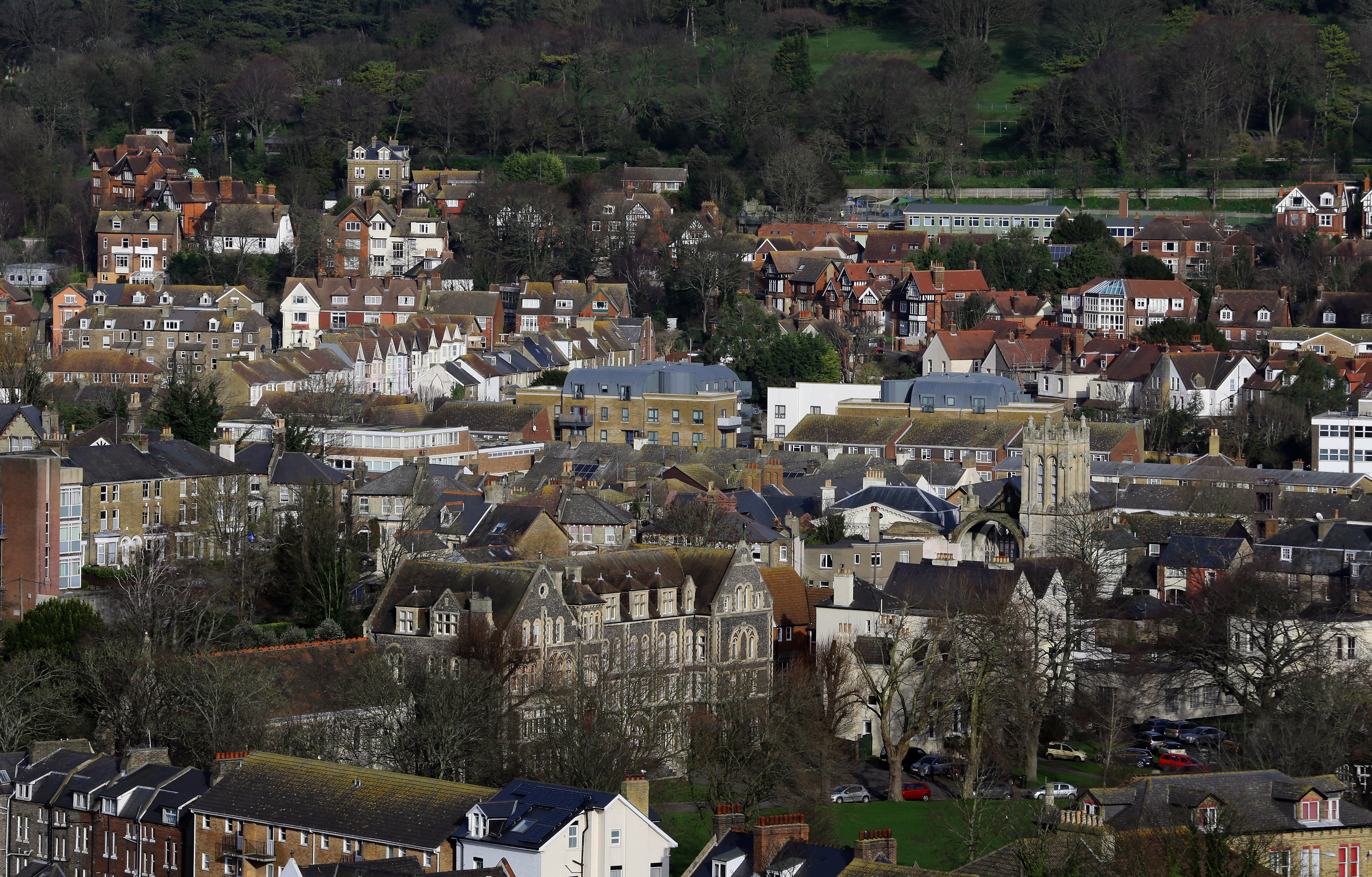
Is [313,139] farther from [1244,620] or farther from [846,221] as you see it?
[1244,620]

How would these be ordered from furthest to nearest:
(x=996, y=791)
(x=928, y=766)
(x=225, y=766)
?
1. (x=928, y=766)
2. (x=996, y=791)
3. (x=225, y=766)

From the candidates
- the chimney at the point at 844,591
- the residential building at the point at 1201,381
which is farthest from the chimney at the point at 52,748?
the residential building at the point at 1201,381

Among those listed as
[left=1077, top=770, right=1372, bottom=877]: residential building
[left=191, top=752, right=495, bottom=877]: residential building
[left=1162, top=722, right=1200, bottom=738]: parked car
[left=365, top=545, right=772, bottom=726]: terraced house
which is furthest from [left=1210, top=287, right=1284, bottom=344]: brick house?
[left=191, top=752, right=495, bottom=877]: residential building

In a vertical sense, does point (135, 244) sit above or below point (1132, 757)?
above

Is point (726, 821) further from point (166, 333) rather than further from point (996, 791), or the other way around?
point (166, 333)

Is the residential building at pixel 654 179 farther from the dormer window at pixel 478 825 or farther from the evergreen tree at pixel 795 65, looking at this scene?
the dormer window at pixel 478 825

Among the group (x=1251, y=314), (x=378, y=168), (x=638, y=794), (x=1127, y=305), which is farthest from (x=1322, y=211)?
(x=638, y=794)
